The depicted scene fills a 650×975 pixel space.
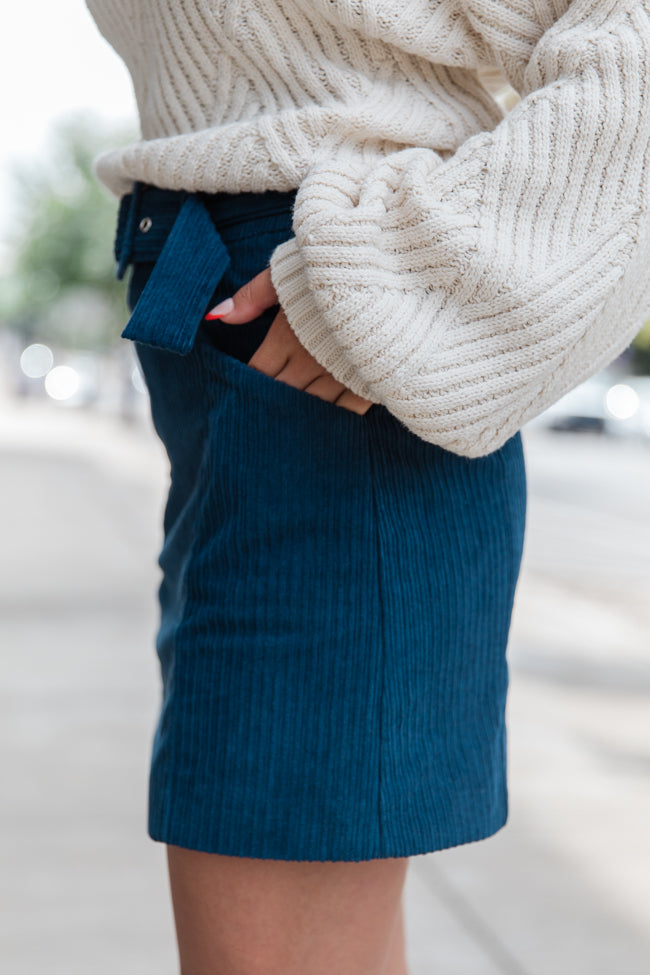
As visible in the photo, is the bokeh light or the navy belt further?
the bokeh light

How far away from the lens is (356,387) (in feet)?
2.66

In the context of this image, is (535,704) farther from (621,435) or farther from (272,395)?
(621,435)

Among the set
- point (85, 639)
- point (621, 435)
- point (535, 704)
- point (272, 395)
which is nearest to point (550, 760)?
point (535, 704)

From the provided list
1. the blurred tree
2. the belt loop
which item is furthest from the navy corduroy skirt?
the blurred tree

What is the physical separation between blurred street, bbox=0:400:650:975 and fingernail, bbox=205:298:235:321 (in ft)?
4.53

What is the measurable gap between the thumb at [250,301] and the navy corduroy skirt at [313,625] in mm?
28

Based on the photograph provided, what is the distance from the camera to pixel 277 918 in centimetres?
83

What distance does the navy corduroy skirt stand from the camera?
835 millimetres

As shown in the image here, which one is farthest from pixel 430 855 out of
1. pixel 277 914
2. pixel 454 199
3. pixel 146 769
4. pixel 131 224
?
pixel 454 199

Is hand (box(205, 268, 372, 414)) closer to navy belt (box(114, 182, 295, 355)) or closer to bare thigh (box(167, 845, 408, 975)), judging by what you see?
navy belt (box(114, 182, 295, 355))

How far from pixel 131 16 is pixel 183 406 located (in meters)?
0.36

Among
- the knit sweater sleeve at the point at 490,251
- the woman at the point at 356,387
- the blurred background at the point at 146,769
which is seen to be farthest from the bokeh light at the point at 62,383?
the knit sweater sleeve at the point at 490,251

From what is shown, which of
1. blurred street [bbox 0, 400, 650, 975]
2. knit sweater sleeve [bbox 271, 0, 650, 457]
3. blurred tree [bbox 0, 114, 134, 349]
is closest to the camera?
knit sweater sleeve [bbox 271, 0, 650, 457]

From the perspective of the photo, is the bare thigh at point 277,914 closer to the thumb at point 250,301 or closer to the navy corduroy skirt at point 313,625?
the navy corduroy skirt at point 313,625
